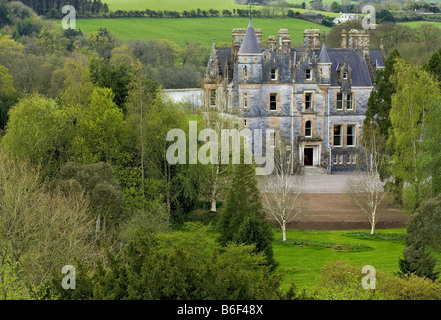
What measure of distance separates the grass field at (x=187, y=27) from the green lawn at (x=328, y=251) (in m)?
79.2

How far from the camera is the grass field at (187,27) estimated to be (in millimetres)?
127250

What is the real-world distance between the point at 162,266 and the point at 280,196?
70.8 ft

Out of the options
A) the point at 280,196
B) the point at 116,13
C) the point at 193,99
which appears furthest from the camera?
the point at 116,13

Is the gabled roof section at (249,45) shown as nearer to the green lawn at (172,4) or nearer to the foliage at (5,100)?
the foliage at (5,100)

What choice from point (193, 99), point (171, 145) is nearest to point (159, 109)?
point (171, 145)

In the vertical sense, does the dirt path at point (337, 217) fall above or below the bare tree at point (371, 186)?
below

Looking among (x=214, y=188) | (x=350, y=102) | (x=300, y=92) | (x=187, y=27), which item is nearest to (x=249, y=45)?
(x=300, y=92)

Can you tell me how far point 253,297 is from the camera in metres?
25.2

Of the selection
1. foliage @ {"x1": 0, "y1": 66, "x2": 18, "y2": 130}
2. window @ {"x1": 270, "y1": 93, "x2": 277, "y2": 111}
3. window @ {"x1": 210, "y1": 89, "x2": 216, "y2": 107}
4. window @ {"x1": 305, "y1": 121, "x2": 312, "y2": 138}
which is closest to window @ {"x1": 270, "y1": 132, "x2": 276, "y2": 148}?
window @ {"x1": 270, "y1": 93, "x2": 277, "y2": 111}

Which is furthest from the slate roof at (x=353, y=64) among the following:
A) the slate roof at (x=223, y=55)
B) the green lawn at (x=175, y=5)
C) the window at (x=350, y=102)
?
the green lawn at (x=175, y=5)

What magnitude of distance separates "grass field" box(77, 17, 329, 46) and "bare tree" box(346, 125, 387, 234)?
7094 centimetres

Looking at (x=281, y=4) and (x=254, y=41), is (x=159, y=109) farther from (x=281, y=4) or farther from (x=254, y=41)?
(x=281, y=4)

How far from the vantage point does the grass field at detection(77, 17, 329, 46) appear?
12725cm

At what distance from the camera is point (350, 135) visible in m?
66.8
